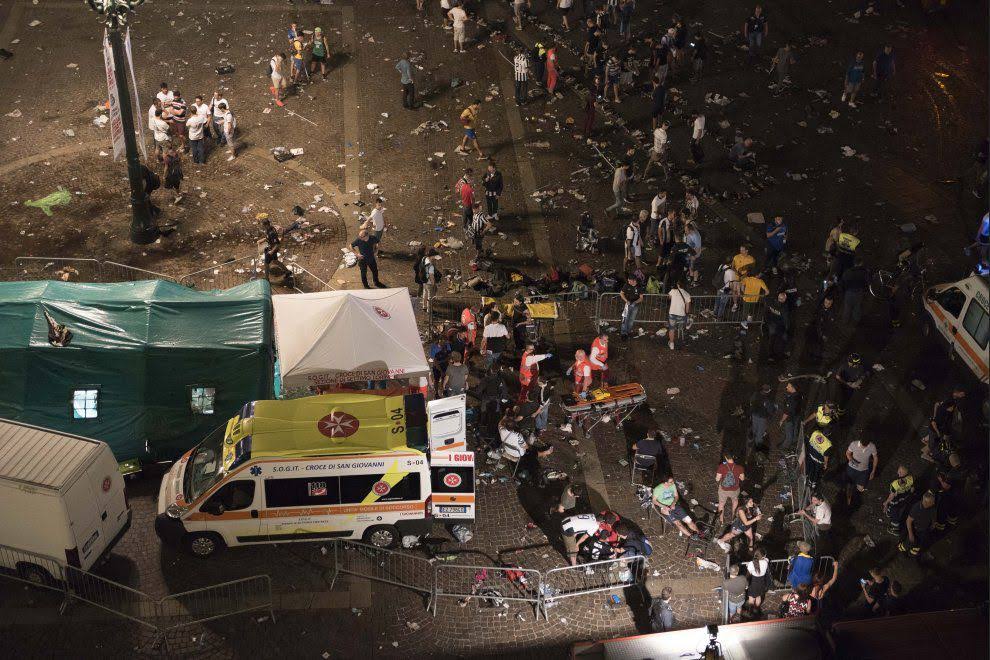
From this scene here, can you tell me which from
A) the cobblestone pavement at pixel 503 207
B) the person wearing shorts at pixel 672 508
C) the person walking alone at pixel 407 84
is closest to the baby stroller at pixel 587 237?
the cobblestone pavement at pixel 503 207

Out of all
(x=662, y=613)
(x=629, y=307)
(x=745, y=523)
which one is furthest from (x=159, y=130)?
(x=662, y=613)

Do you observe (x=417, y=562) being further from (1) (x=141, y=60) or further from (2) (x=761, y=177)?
(1) (x=141, y=60)

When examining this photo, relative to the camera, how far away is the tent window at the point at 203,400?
56.9 ft

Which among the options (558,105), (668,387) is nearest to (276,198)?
(558,105)

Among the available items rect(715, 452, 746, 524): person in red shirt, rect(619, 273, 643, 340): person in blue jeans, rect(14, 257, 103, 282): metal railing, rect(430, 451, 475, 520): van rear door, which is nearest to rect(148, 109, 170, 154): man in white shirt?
rect(14, 257, 103, 282): metal railing

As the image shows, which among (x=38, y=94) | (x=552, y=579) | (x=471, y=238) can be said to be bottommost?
(x=552, y=579)

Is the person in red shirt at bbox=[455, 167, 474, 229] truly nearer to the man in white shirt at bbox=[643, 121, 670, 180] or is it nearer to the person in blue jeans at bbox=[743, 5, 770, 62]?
the man in white shirt at bbox=[643, 121, 670, 180]

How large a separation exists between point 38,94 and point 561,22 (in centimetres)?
1509

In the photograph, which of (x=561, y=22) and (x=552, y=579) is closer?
(x=552, y=579)

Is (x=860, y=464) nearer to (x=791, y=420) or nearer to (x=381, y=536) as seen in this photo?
(x=791, y=420)

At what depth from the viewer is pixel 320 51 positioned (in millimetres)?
29094

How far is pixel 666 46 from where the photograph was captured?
28.4 m

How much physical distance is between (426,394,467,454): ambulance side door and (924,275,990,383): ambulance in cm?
1036

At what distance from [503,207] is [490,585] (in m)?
11.0
